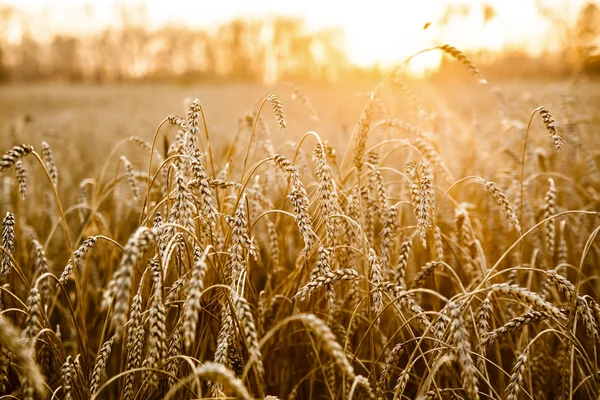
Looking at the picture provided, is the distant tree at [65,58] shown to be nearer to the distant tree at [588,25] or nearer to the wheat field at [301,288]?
the distant tree at [588,25]

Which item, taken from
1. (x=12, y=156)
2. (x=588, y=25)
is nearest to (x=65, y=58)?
(x=588, y=25)

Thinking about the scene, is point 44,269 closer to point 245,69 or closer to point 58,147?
point 58,147

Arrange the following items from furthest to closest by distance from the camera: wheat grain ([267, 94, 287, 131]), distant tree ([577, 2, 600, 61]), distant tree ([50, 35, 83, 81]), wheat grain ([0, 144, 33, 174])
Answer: distant tree ([50, 35, 83, 81]), distant tree ([577, 2, 600, 61]), wheat grain ([267, 94, 287, 131]), wheat grain ([0, 144, 33, 174])

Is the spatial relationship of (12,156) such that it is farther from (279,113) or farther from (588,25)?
(588,25)

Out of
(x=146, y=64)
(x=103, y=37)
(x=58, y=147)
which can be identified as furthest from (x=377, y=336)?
(x=103, y=37)

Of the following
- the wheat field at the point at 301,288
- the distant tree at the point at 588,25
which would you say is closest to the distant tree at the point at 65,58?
the distant tree at the point at 588,25

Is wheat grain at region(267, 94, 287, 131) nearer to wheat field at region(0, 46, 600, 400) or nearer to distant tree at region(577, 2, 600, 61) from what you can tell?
wheat field at region(0, 46, 600, 400)

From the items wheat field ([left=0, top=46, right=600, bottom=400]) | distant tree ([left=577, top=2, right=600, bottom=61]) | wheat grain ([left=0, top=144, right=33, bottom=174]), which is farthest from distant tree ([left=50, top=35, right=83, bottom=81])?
wheat grain ([left=0, top=144, right=33, bottom=174])

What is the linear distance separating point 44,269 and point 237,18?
→ 2557 inches

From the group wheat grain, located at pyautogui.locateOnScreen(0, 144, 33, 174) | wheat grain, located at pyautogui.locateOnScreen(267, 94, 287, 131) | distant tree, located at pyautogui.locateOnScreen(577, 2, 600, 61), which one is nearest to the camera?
wheat grain, located at pyautogui.locateOnScreen(0, 144, 33, 174)

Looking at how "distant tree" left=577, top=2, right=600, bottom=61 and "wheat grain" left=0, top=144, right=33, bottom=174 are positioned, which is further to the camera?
"distant tree" left=577, top=2, right=600, bottom=61

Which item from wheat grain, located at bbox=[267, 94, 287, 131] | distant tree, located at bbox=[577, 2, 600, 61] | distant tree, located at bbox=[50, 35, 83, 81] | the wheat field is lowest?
the wheat field

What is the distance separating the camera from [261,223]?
3.37m

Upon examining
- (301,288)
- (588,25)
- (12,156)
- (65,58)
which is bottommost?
(301,288)
